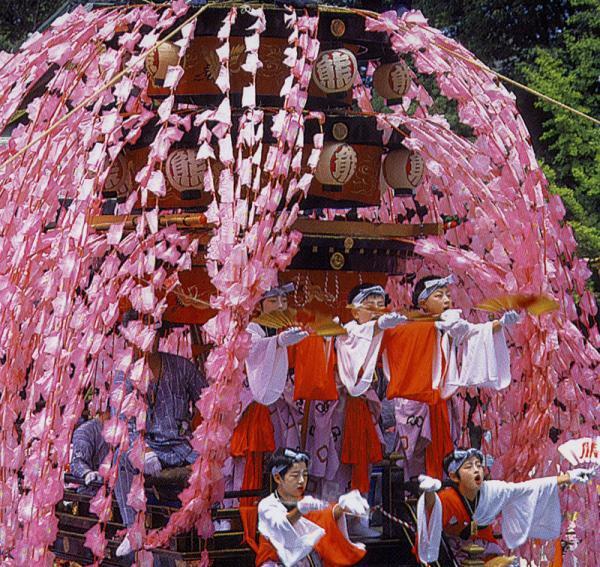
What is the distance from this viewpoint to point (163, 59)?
26.5 feet

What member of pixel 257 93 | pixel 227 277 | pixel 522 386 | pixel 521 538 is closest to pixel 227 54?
pixel 257 93

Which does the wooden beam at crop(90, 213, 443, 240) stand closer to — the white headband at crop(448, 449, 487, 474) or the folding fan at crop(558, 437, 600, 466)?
the white headband at crop(448, 449, 487, 474)

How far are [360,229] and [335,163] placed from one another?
47 centimetres

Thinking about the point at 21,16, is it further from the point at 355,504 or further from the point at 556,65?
the point at 355,504

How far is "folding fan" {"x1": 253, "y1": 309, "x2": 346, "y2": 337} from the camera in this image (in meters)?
7.32

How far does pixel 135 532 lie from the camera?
→ 6.74m

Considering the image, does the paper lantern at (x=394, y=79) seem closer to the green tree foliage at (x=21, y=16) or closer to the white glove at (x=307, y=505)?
the white glove at (x=307, y=505)

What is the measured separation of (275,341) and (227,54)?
5.78 feet

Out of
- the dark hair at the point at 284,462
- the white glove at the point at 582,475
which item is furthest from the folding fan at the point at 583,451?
the dark hair at the point at 284,462

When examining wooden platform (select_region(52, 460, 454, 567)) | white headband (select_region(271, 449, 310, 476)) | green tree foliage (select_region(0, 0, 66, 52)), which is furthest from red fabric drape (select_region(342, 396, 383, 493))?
green tree foliage (select_region(0, 0, 66, 52))

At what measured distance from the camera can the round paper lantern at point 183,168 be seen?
7.95m

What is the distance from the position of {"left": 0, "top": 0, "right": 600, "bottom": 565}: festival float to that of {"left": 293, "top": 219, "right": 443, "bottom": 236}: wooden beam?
1 cm

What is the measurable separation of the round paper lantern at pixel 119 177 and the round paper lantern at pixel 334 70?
147cm

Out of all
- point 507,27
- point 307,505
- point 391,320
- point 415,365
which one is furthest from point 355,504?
point 507,27
